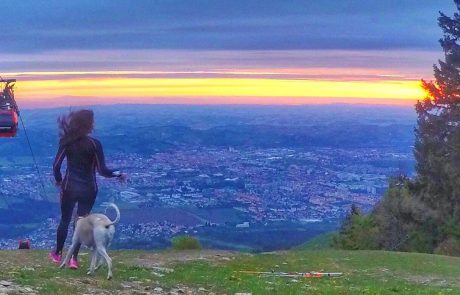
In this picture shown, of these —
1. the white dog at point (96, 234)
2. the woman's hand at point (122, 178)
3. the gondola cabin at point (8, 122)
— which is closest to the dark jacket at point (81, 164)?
the woman's hand at point (122, 178)

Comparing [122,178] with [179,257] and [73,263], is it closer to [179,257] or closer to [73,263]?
[73,263]

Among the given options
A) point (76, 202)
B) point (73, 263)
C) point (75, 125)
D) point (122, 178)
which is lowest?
point (73, 263)

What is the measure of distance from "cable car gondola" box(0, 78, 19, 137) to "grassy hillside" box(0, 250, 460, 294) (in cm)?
1138

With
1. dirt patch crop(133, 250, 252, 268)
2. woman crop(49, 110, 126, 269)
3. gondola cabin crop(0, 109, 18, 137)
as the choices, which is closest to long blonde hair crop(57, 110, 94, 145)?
woman crop(49, 110, 126, 269)

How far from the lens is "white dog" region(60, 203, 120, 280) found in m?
13.1

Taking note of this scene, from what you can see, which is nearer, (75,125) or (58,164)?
(75,125)

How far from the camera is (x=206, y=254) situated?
22406 millimetres

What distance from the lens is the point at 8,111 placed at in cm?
3120

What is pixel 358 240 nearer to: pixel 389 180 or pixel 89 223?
pixel 389 180

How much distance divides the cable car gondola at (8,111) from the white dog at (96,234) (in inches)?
735

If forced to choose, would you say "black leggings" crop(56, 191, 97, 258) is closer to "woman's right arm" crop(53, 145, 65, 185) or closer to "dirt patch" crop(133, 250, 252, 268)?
"woman's right arm" crop(53, 145, 65, 185)

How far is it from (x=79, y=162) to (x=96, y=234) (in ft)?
→ 4.02

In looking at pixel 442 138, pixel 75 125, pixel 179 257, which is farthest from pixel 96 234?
pixel 442 138

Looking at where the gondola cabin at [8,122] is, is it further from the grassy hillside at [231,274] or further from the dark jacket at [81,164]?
the dark jacket at [81,164]
